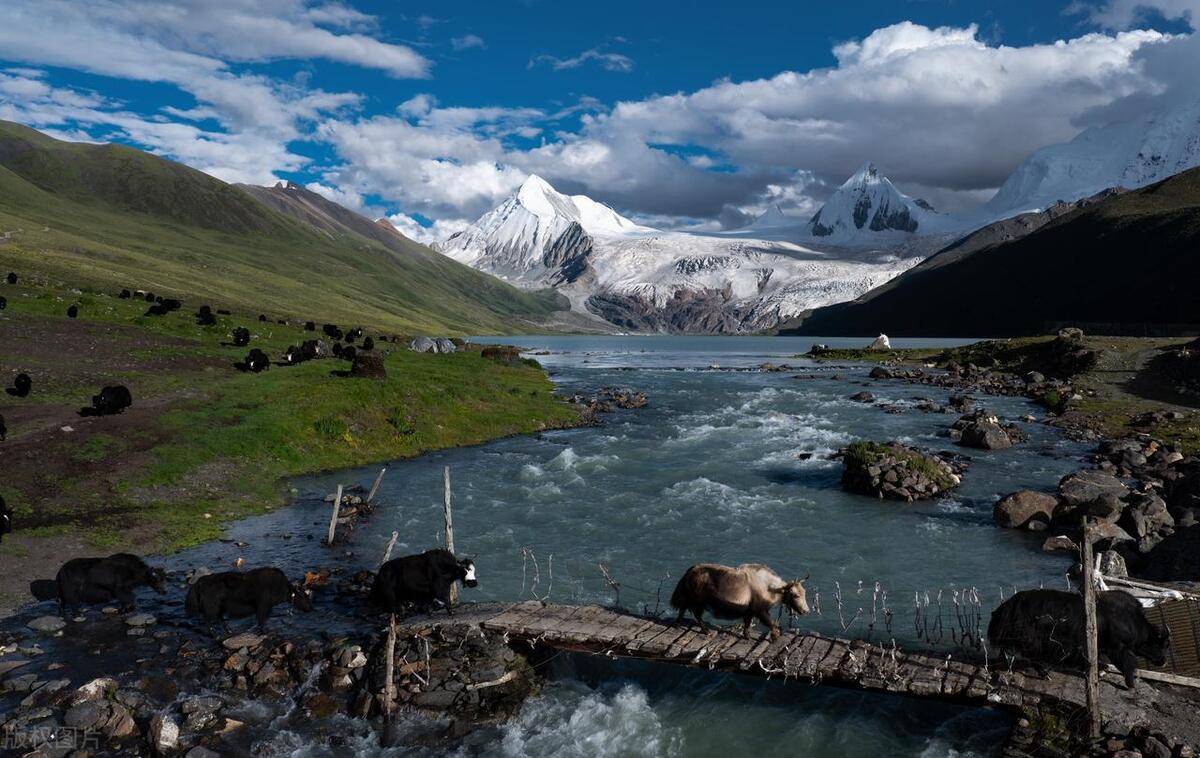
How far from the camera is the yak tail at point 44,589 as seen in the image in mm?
18062

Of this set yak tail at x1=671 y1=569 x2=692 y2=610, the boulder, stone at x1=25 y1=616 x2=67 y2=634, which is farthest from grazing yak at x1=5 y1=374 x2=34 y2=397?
the boulder

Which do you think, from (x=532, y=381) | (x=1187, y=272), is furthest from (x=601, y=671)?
(x=1187, y=272)

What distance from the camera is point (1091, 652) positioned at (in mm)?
12539

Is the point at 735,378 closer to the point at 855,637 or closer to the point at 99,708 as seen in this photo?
the point at 855,637

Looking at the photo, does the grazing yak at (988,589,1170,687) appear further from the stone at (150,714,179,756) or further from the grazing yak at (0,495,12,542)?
the grazing yak at (0,495,12,542)

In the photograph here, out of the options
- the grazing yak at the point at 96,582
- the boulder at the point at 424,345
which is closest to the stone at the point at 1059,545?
the grazing yak at the point at 96,582

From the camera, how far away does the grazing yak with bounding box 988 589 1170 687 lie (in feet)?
45.1

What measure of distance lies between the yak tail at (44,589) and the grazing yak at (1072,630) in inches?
959

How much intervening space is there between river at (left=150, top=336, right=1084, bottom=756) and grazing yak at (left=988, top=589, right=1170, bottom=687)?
1.16 m

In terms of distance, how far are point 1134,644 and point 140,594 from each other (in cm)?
2541

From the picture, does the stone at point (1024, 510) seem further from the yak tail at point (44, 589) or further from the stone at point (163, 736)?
the yak tail at point (44, 589)

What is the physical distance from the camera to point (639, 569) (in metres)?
23.0

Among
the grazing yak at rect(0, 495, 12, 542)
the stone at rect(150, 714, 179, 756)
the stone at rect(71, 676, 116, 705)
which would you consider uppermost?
the grazing yak at rect(0, 495, 12, 542)

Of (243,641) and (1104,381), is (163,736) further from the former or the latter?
(1104,381)
